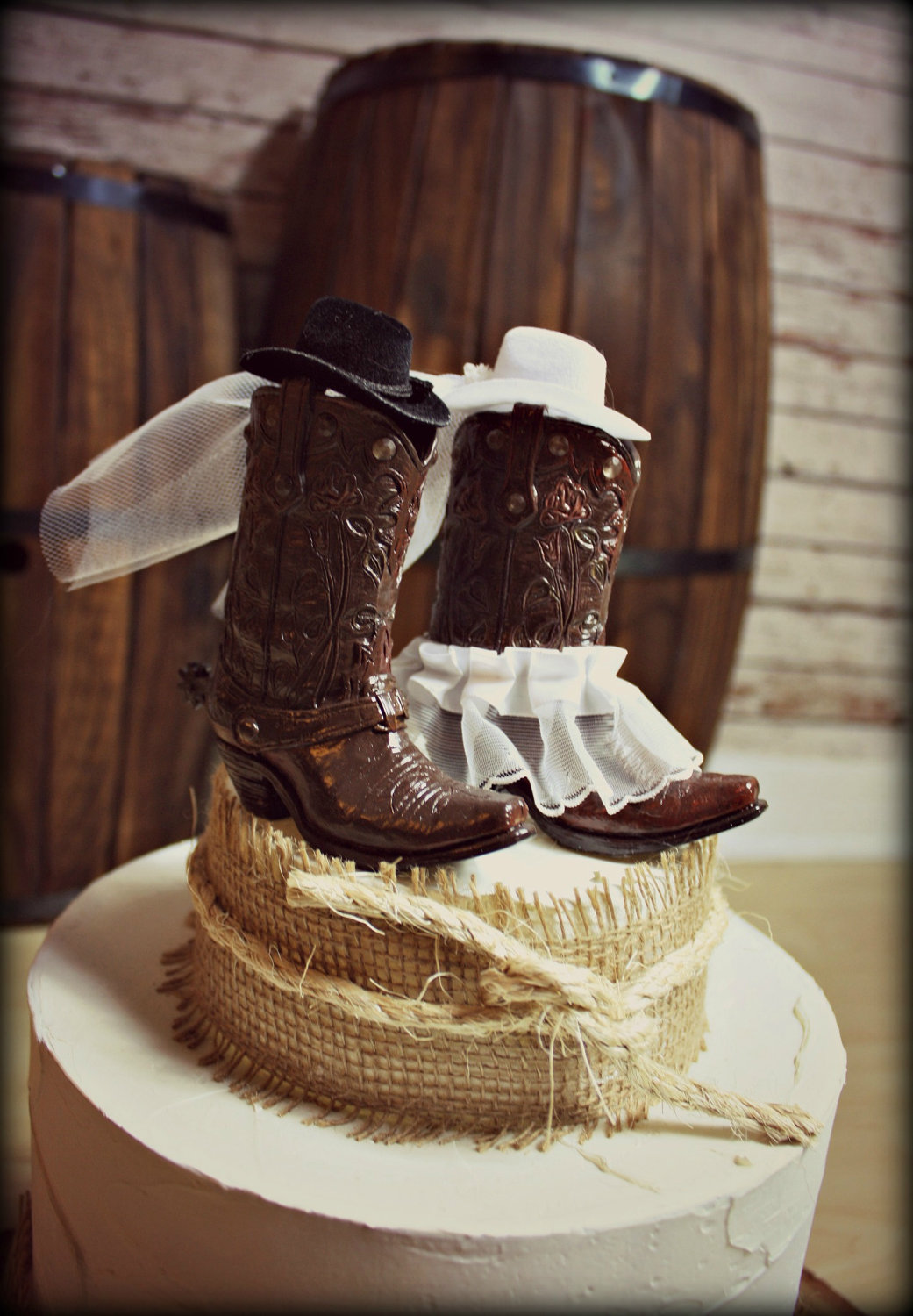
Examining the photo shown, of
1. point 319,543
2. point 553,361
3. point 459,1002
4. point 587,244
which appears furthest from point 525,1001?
point 587,244

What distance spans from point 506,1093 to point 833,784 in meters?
1.36

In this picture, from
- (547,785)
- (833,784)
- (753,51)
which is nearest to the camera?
(547,785)

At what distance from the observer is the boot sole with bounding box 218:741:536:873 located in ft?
1.84

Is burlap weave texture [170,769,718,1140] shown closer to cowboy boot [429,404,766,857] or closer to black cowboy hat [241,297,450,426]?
cowboy boot [429,404,766,857]

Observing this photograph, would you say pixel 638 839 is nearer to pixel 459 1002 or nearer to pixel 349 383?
pixel 459 1002

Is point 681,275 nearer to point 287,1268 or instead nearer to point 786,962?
point 786,962

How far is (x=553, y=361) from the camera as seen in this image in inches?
26.3

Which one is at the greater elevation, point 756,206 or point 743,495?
point 756,206

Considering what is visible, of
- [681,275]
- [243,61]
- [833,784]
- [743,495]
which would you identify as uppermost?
[243,61]

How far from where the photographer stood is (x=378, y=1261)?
0.49 metres

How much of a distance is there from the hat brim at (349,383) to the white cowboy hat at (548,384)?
4cm

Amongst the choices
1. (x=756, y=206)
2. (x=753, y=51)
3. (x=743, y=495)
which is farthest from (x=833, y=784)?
(x=753, y=51)

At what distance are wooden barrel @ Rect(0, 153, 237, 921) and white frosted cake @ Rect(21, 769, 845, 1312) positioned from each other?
0.47 metres

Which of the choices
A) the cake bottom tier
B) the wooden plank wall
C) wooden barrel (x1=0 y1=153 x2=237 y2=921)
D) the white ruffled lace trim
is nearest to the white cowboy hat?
the white ruffled lace trim
